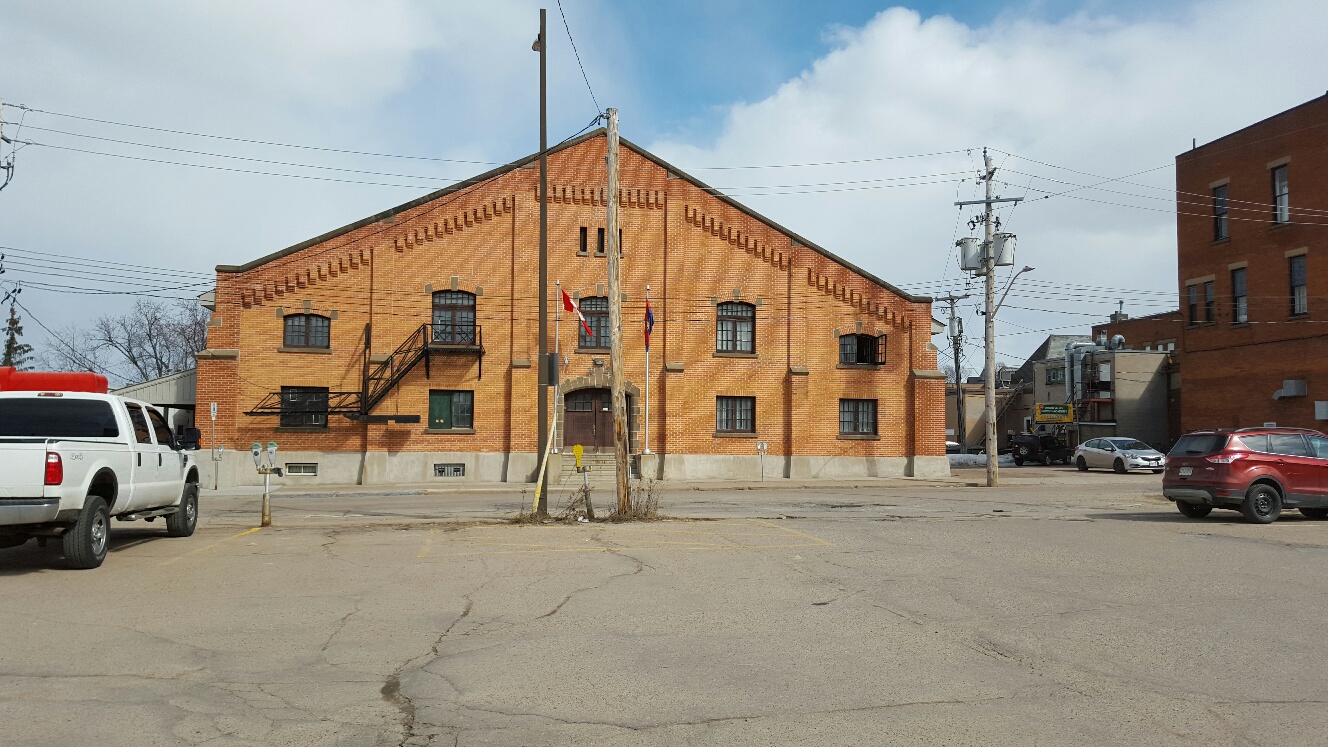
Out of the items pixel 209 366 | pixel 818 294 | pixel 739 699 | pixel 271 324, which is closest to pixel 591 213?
pixel 818 294

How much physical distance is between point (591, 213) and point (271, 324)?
11122mm

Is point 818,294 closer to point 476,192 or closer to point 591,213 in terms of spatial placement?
point 591,213

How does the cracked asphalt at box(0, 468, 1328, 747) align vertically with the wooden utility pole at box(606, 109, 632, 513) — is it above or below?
below

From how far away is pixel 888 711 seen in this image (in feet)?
18.5

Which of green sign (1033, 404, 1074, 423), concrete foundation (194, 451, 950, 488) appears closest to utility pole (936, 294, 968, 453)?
green sign (1033, 404, 1074, 423)

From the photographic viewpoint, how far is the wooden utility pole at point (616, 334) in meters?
16.3

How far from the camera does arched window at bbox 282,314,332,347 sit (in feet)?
105

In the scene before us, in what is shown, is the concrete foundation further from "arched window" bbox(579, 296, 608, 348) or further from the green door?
"arched window" bbox(579, 296, 608, 348)

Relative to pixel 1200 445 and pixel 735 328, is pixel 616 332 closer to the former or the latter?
pixel 1200 445

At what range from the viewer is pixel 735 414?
113ft

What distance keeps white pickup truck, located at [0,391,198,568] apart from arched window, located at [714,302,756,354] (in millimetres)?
22591

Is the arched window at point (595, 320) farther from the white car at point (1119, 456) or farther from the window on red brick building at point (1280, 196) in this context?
the window on red brick building at point (1280, 196)

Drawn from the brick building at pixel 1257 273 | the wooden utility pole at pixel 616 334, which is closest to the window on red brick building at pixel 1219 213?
the brick building at pixel 1257 273

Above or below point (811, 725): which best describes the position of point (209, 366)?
above
